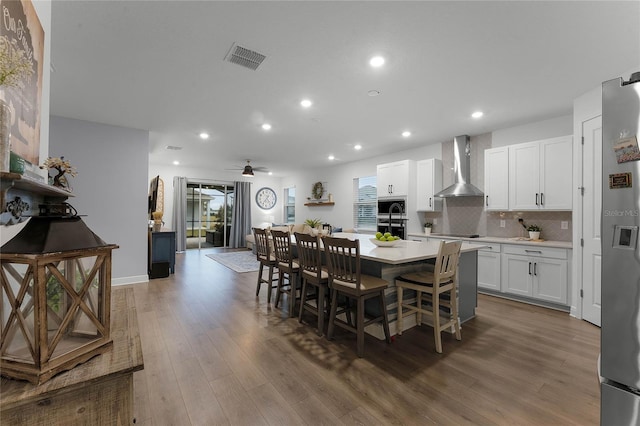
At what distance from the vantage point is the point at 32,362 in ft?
2.28

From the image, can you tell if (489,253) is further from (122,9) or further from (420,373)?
(122,9)

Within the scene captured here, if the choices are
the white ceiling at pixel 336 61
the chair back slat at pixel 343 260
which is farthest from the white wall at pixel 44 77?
the chair back slat at pixel 343 260

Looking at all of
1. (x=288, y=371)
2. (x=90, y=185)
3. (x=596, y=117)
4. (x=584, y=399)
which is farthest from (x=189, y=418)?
(x=596, y=117)

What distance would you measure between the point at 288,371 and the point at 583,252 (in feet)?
11.7

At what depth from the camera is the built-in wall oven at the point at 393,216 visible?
217 inches

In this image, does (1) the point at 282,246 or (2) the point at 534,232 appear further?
(2) the point at 534,232

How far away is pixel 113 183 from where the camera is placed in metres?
4.50

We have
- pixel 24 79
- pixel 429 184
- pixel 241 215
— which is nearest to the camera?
pixel 24 79

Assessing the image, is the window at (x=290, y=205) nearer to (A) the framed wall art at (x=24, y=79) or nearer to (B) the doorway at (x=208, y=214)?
(B) the doorway at (x=208, y=214)

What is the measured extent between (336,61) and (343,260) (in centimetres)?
183

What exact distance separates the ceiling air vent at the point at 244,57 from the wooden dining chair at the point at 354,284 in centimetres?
178

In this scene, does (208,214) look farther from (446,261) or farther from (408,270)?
(446,261)

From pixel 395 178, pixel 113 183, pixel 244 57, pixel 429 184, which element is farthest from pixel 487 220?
pixel 113 183

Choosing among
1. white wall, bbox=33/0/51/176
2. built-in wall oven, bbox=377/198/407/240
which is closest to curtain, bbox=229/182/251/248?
built-in wall oven, bbox=377/198/407/240
